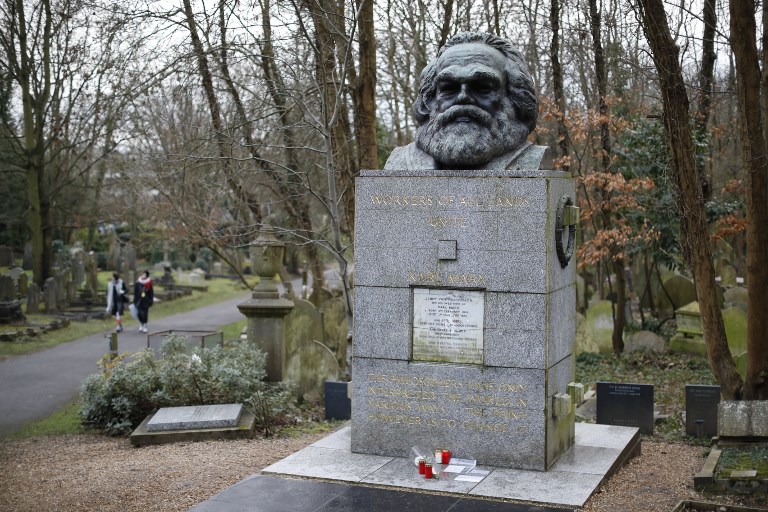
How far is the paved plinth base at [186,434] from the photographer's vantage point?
35.6 feet

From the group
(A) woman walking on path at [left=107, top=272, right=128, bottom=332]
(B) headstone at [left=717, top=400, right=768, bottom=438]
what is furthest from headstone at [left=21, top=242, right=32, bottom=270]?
(B) headstone at [left=717, top=400, right=768, bottom=438]

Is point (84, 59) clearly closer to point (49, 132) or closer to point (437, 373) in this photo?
point (49, 132)

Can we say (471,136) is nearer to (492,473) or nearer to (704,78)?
(492,473)

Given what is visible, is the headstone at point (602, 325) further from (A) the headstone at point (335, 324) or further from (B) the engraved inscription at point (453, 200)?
(B) the engraved inscription at point (453, 200)

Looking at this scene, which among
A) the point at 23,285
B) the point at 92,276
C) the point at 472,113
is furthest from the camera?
the point at 92,276

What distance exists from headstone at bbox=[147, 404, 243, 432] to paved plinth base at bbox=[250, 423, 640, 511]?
7.09ft

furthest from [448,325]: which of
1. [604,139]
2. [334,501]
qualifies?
[604,139]

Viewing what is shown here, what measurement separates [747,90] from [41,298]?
22.9m

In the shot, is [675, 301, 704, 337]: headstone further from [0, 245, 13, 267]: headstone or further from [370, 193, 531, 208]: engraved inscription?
[0, 245, 13, 267]: headstone

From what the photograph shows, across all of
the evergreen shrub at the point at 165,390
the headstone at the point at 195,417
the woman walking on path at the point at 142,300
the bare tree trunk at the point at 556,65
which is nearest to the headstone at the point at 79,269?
the woman walking on path at the point at 142,300

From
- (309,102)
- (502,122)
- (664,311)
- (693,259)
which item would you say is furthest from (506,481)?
(664,311)

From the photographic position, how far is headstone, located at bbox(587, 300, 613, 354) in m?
18.9

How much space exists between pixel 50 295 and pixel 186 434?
716 inches

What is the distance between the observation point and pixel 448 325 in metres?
8.38
